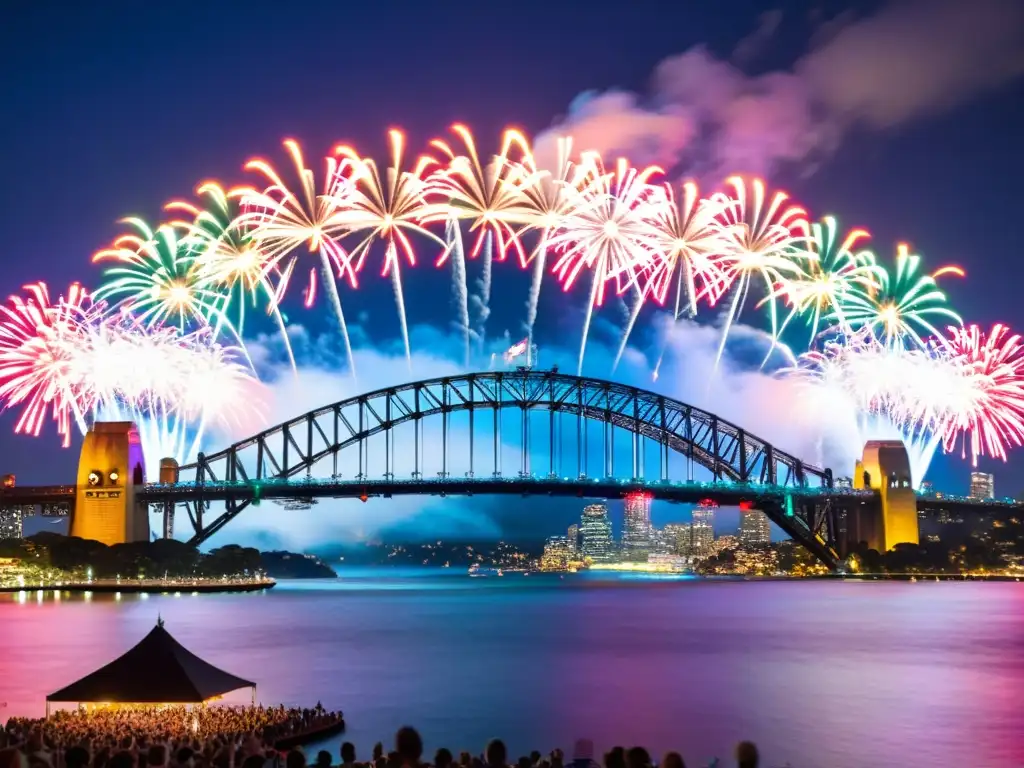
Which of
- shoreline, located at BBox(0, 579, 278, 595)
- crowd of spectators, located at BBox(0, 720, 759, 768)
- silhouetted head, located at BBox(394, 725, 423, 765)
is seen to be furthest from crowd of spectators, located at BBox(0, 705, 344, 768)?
shoreline, located at BBox(0, 579, 278, 595)

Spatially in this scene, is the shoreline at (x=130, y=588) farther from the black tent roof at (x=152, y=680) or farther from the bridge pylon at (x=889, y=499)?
the black tent roof at (x=152, y=680)

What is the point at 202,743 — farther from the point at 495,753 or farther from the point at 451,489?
the point at 451,489

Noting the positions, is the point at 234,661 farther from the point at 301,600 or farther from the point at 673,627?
the point at 301,600

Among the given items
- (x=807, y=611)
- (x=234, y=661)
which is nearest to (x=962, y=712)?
(x=234, y=661)

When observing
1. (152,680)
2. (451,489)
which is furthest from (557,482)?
(152,680)

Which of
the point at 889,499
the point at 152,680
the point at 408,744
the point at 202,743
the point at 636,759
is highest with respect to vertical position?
the point at 889,499

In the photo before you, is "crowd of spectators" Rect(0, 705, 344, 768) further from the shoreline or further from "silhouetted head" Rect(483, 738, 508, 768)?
the shoreline

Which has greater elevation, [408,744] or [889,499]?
[889,499]
